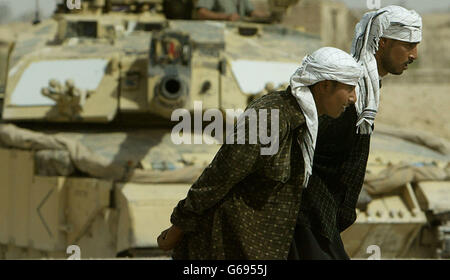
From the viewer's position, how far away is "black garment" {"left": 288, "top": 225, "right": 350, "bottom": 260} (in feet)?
12.9

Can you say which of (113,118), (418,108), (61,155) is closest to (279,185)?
(61,155)

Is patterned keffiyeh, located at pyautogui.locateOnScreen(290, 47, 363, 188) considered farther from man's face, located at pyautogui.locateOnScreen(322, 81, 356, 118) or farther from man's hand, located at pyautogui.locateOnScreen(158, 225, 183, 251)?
man's hand, located at pyautogui.locateOnScreen(158, 225, 183, 251)

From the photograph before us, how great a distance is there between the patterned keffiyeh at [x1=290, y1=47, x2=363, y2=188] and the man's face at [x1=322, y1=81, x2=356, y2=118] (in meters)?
0.03

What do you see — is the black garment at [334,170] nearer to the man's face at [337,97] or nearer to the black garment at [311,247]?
the black garment at [311,247]

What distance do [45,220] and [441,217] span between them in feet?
10.4

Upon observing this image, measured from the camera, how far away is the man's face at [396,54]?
14.0 feet

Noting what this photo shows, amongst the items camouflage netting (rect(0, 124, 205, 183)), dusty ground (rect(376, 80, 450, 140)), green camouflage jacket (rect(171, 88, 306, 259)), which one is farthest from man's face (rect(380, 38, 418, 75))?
dusty ground (rect(376, 80, 450, 140))

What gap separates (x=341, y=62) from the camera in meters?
3.82

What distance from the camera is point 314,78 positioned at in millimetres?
3836

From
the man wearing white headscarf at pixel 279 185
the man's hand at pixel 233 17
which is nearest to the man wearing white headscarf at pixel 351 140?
the man wearing white headscarf at pixel 279 185

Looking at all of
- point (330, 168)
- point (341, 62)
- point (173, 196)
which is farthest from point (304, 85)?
point (173, 196)

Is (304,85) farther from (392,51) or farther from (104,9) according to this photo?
(104,9)

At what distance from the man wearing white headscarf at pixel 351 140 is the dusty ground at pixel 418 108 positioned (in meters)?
16.3

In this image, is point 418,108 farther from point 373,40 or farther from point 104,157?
point 373,40
